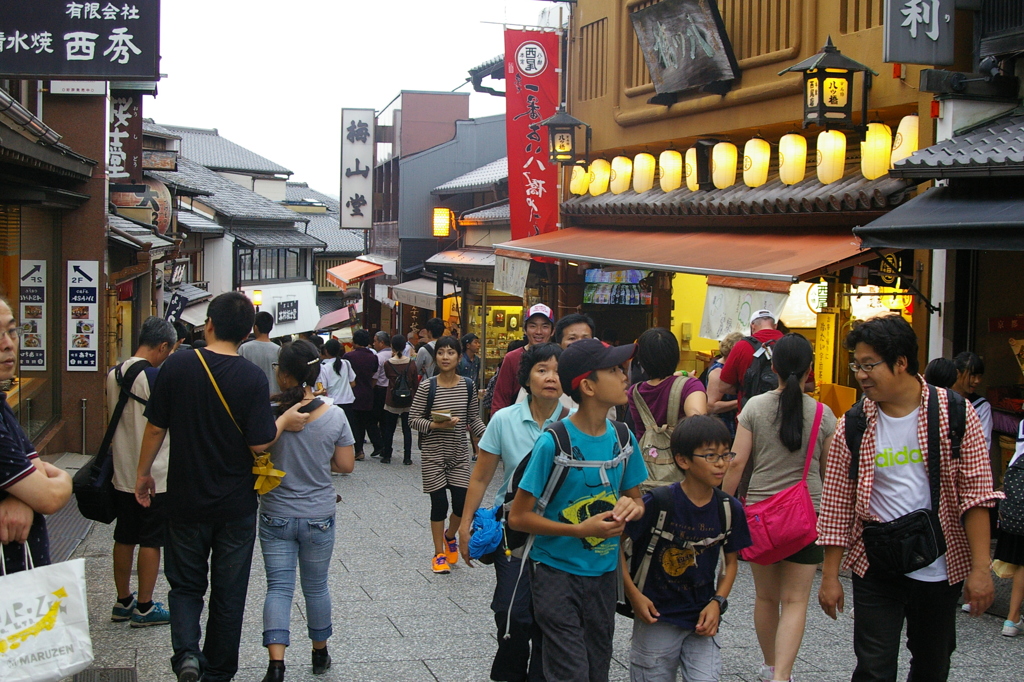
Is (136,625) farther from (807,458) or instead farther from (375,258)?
(375,258)

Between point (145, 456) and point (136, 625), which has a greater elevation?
point (145, 456)

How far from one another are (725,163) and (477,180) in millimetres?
15723

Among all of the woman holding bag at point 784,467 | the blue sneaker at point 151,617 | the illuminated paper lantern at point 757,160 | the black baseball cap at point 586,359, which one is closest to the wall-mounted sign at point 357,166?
the illuminated paper lantern at point 757,160

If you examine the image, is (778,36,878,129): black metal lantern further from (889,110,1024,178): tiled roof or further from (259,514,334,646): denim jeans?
(259,514,334,646): denim jeans

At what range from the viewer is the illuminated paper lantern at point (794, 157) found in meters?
11.9

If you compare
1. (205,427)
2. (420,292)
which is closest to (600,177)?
(420,292)

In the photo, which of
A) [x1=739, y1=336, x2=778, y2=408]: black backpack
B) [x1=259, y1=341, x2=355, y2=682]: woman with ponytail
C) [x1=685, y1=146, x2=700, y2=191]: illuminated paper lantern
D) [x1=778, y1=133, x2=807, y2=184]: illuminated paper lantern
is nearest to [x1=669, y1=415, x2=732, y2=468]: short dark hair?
[x1=259, y1=341, x2=355, y2=682]: woman with ponytail

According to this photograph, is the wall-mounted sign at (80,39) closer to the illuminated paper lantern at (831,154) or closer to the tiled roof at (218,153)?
the illuminated paper lantern at (831,154)

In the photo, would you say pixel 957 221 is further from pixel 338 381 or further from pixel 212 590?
pixel 338 381

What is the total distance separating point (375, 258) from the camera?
37781mm

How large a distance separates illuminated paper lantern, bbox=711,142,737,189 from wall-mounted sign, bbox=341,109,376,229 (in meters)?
23.3

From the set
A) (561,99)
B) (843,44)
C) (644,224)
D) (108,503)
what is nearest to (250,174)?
(561,99)

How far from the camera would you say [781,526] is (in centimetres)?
516

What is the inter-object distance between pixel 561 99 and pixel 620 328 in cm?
467
